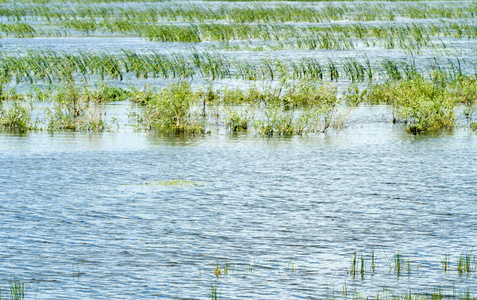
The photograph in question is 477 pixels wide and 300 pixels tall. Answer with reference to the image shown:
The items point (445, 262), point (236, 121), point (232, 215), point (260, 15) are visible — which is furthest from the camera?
point (260, 15)

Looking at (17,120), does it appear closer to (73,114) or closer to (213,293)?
(73,114)

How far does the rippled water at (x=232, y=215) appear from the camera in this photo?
36.1ft

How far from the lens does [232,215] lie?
48.3ft

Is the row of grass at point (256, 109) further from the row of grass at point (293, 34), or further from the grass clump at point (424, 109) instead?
the row of grass at point (293, 34)

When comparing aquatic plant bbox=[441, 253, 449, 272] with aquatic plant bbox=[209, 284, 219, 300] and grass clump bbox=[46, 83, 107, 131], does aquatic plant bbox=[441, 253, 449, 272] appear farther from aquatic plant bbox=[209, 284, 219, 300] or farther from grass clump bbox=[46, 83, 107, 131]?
grass clump bbox=[46, 83, 107, 131]

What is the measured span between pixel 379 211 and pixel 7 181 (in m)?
8.13

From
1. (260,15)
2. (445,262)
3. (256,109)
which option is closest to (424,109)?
(256,109)

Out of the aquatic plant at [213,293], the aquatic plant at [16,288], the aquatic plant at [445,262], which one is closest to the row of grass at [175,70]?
the aquatic plant at [445,262]

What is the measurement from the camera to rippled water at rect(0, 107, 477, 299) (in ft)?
36.1

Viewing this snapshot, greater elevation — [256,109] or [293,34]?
[293,34]

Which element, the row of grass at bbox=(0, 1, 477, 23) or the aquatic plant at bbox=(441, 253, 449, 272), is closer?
the aquatic plant at bbox=(441, 253, 449, 272)

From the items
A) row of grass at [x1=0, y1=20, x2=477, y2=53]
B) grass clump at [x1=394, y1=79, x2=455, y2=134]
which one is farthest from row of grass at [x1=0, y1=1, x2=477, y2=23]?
grass clump at [x1=394, y1=79, x2=455, y2=134]

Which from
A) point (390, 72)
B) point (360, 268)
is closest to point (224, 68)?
point (390, 72)

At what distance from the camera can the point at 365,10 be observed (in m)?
89.4
